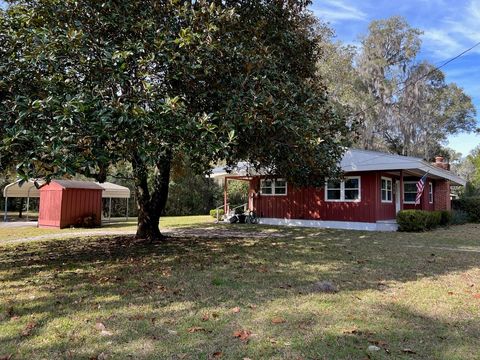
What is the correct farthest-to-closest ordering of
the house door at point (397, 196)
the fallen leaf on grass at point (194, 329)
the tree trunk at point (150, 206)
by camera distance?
the house door at point (397, 196), the tree trunk at point (150, 206), the fallen leaf on grass at point (194, 329)

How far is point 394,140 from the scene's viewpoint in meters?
30.0

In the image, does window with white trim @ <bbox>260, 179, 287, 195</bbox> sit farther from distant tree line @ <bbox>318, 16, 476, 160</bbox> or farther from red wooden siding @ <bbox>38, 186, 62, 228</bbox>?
distant tree line @ <bbox>318, 16, 476, 160</bbox>

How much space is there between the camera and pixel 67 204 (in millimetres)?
17609

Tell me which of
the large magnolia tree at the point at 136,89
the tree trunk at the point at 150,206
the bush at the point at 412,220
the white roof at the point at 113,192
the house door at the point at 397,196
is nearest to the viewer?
the large magnolia tree at the point at 136,89

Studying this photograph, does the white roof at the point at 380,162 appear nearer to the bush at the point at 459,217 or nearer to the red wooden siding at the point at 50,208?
the bush at the point at 459,217

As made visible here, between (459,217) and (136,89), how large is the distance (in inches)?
774

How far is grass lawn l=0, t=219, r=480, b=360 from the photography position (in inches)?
134

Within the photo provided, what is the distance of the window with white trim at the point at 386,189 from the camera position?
655 inches

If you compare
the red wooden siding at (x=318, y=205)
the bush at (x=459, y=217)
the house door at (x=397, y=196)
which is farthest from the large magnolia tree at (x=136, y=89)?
the bush at (x=459, y=217)

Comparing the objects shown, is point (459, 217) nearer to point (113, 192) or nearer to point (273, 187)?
point (273, 187)

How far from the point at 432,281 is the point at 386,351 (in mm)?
3241

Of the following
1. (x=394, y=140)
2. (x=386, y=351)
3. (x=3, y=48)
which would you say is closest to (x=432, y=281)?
(x=386, y=351)

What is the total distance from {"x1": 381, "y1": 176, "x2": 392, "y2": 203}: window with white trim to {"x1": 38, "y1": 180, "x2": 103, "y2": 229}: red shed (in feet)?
45.3

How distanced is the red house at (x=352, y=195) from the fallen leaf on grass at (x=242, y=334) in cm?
1058
